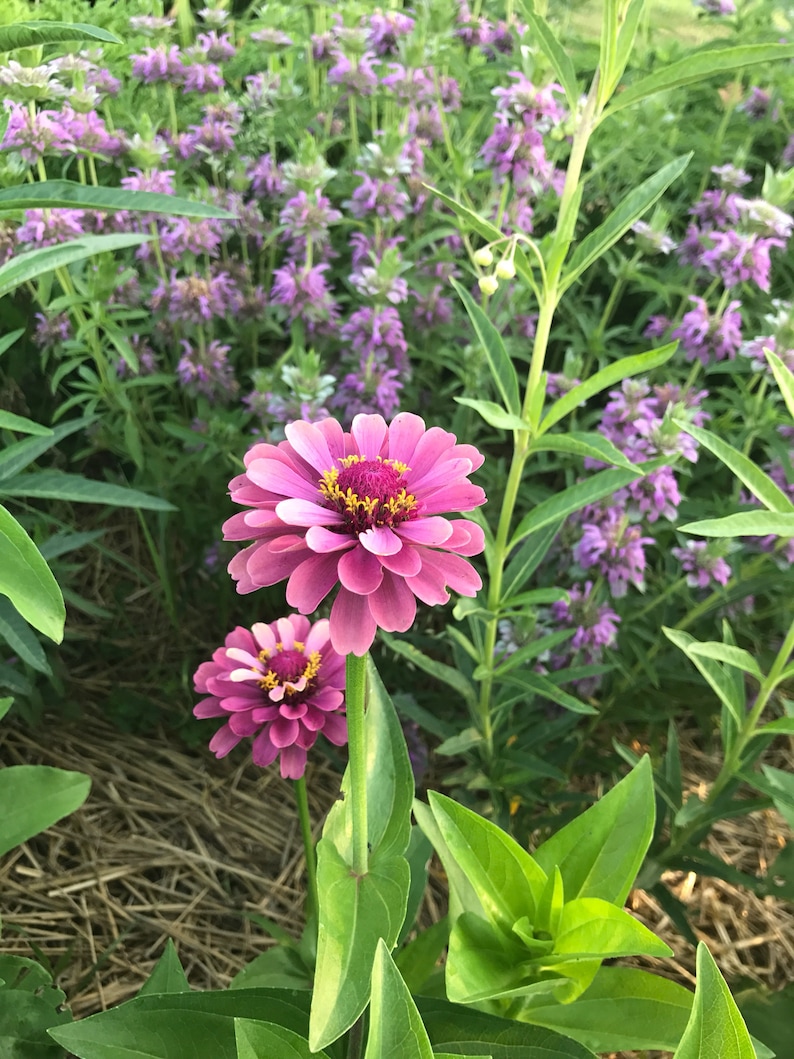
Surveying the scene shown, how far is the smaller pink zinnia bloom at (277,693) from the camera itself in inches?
32.3

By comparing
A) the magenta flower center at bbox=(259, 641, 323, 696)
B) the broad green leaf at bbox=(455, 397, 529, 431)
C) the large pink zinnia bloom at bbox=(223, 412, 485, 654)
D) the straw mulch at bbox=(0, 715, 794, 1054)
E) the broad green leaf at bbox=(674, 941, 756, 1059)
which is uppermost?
the large pink zinnia bloom at bbox=(223, 412, 485, 654)

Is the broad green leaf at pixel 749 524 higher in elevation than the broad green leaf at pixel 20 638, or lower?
higher

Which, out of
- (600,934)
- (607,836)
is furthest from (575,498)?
(600,934)

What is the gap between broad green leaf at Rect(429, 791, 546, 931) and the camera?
2.31 feet

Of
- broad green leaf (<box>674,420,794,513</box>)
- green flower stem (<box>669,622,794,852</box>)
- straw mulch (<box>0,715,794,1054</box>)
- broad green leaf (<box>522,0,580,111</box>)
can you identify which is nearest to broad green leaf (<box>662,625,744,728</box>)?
green flower stem (<box>669,622,794,852</box>)

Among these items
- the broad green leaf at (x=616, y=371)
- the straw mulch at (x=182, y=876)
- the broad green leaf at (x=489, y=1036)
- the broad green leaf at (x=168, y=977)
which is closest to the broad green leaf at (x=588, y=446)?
the broad green leaf at (x=616, y=371)

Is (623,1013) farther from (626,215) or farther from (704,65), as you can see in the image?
(704,65)

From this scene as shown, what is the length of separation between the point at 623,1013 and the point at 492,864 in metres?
0.20

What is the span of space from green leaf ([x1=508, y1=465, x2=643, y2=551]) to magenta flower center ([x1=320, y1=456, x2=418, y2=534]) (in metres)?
0.45

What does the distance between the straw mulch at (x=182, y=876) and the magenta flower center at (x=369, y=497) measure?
3.04 feet

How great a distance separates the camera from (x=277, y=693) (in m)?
0.81

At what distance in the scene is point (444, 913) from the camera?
1391mm

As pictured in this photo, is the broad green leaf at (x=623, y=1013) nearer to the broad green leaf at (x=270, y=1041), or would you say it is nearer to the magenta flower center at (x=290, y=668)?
the broad green leaf at (x=270, y=1041)

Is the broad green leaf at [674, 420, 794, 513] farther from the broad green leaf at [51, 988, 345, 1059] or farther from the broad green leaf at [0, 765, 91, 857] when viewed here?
the broad green leaf at [0, 765, 91, 857]
